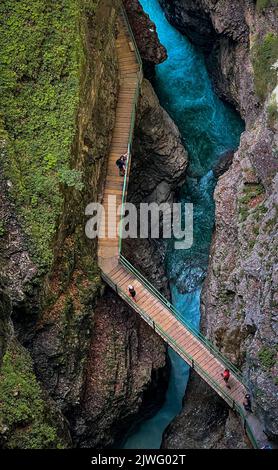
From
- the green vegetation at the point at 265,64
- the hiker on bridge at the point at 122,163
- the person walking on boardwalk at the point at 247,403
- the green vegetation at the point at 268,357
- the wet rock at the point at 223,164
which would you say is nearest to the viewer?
the green vegetation at the point at 268,357

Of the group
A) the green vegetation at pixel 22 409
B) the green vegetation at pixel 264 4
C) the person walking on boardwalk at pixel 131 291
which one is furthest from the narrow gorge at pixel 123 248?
the person walking on boardwalk at pixel 131 291

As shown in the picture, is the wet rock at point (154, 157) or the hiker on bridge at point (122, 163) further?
the wet rock at point (154, 157)

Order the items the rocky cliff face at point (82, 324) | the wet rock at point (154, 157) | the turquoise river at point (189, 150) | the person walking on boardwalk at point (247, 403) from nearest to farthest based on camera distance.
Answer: the rocky cliff face at point (82, 324) → the person walking on boardwalk at point (247, 403) → the turquoise river at point (189, 150) → the wet rock at point (154, 157)

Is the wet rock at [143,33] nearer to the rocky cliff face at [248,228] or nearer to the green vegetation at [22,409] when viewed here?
the rocky cliff face at [248,228]

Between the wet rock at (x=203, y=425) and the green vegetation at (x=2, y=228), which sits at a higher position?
the green vegetation at (x=2, y=228)

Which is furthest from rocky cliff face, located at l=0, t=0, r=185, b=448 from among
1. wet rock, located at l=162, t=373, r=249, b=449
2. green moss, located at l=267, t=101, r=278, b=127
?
green moss, located at l=267, t=101, r=278, b=127

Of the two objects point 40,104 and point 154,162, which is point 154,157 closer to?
point 154,162

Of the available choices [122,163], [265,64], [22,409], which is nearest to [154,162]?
A: [122,163]

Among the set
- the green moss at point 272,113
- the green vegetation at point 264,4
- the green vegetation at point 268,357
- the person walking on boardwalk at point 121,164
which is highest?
the green vegetation at point 264,4

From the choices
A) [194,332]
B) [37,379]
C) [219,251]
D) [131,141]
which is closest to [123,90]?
[131,141]
